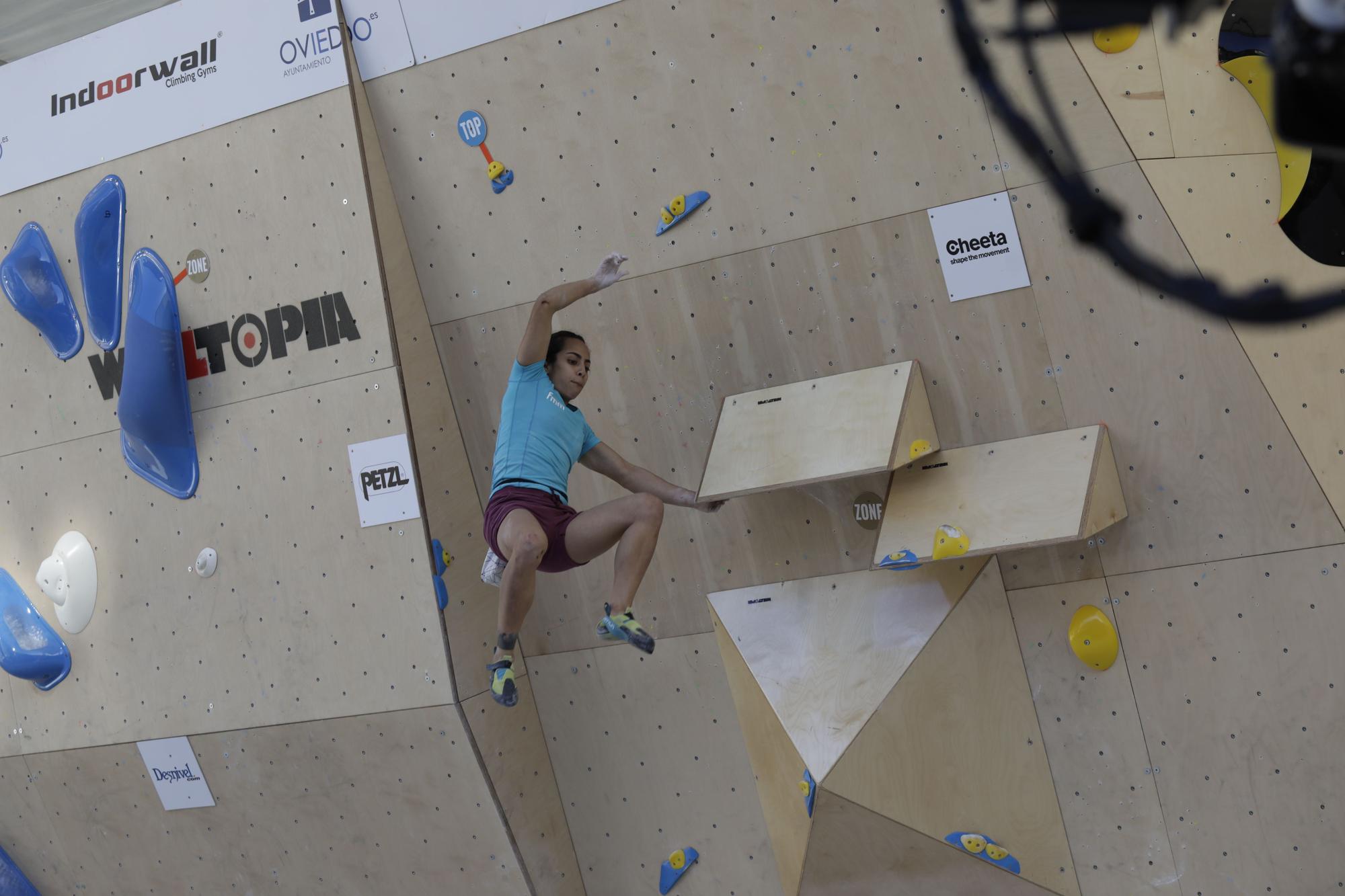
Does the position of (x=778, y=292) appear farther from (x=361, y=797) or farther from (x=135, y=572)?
(x=135, y=572)

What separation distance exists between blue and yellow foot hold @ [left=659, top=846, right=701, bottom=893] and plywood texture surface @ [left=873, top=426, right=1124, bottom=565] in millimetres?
1451

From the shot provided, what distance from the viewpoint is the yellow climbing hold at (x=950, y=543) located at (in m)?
3.15

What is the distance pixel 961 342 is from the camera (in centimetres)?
341

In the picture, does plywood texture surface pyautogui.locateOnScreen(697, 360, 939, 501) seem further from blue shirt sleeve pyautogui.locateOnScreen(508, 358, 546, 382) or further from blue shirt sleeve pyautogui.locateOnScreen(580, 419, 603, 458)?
blue shirt sleeve pyautogui.locateOnScreen(508, 358, 546, 382)

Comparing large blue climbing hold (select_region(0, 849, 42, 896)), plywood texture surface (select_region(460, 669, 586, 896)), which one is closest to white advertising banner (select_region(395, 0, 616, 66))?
plywood texture surface (select_region(460, 669, 586, 896))

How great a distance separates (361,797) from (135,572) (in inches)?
49.6

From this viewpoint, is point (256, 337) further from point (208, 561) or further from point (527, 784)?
point (527, 784)

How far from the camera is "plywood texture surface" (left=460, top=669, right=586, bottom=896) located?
3930 millimetres

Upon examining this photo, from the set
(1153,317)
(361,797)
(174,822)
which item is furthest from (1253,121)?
(174,822)

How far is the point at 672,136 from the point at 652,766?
7.23 ft

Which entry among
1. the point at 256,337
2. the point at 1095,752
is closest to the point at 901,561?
the point at 1095,752

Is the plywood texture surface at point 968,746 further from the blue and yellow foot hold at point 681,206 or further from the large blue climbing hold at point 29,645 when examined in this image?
the large blue climbing hold at point 29,645

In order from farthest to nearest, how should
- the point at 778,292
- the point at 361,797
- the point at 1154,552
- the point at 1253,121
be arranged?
the point at 361,797, the point at 778,292, the point at 1154,552, the point at 1253,121

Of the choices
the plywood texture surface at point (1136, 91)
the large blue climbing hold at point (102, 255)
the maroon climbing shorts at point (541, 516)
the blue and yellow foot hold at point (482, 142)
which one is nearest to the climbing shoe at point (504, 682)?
the maroon climbing shorts at point (541, 516)
